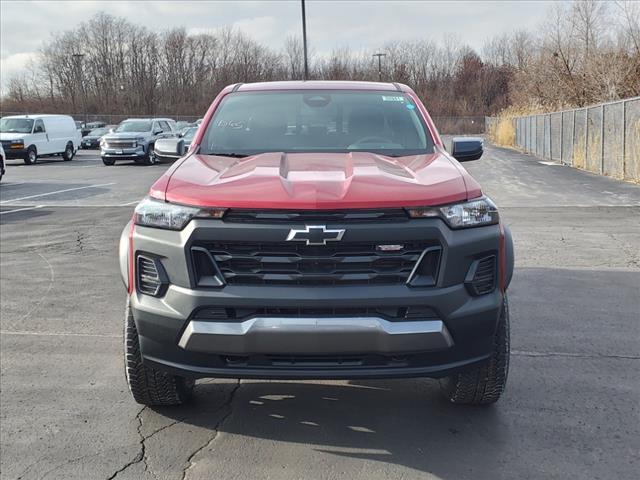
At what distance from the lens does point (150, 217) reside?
3096mm

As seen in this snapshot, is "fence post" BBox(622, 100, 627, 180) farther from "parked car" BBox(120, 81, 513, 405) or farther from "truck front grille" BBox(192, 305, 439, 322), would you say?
"truck front grille" BBox(192, 305, 439, 322)

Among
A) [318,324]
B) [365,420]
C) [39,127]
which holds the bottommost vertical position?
[365,420]

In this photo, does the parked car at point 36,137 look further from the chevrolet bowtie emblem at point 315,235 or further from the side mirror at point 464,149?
the chevrolet bowtie emblem at point 315,235

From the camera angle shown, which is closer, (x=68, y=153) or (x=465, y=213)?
(x=465, y=213)

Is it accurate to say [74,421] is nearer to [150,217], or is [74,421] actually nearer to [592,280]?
[150,217]

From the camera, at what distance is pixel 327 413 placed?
3.67 m

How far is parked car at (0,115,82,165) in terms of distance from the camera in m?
26.4

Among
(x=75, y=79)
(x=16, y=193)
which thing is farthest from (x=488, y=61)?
(x=16, y=193)

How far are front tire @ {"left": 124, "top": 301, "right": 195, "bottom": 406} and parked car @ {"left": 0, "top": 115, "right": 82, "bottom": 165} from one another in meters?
25.6

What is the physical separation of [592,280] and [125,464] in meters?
5.13

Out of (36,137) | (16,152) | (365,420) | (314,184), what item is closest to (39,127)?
(36,137)

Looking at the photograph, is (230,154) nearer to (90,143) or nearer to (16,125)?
(16,125)

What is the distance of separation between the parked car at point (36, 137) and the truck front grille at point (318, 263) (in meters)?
26.3

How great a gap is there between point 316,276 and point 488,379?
1.18 metres
